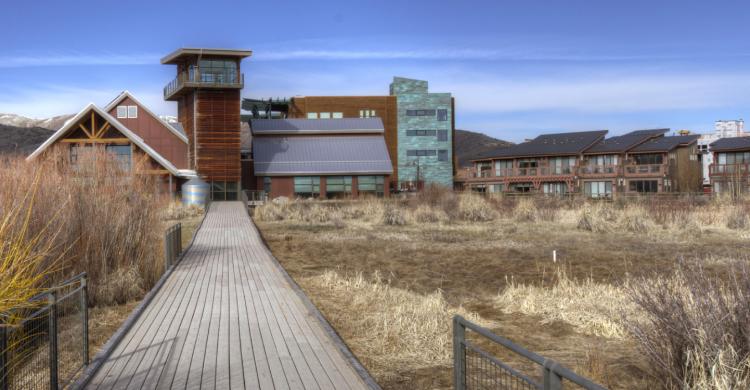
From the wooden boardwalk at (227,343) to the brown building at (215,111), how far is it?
1327 inches

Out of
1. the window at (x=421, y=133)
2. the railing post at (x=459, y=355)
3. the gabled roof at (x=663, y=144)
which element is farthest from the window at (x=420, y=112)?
the railing post at (x=459, y=355)

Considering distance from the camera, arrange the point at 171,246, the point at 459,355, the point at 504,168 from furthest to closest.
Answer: the point at 504,168 → the point at 171,246 → the point at 459,355

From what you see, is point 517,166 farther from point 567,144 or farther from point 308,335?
point 308,335

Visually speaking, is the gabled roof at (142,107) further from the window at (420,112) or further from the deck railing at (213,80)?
the window at (420,112)

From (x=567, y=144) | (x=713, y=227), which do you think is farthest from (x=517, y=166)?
(x=713, y=227)

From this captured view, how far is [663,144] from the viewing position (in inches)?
2329

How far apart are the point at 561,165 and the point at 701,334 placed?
5641cm

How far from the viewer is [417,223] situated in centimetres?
3359

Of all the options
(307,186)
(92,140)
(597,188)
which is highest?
(92,140)

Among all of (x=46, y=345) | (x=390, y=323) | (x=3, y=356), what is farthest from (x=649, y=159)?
(x=3, y=356)

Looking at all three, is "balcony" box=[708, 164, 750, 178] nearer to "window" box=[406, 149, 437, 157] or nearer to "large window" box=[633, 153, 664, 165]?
"large window" box=[633, 153, 664, 165]

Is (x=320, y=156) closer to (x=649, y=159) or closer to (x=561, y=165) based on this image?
(x=561, y=165)

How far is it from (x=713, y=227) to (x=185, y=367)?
2503cm

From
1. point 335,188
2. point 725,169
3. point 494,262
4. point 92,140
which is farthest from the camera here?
point 335,188
